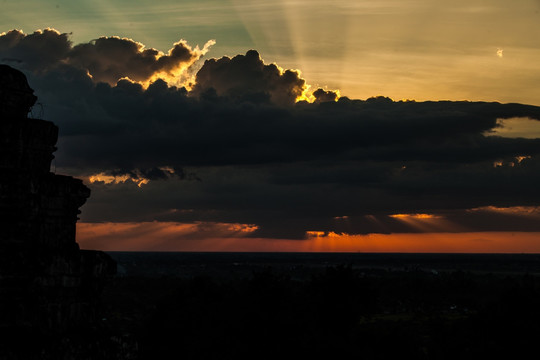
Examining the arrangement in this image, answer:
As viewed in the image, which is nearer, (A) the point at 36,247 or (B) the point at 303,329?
(A) the point at 36,247

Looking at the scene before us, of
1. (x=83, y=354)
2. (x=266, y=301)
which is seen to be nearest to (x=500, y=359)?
(x=266, y=301)

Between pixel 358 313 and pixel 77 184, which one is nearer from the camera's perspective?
pixel 77 184

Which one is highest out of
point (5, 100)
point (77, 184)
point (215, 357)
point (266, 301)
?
point (5, 100)

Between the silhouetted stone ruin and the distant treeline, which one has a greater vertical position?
the silhouetted stone ruin

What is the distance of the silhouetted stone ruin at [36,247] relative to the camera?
1242 cm

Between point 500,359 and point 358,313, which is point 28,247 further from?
point 358,313

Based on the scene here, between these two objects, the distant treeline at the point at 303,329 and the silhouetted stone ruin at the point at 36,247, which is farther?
the distant treeline at the point at 303,329

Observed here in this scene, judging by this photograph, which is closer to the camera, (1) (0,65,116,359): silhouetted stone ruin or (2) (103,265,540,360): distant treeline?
(1) (0,65,116,359): silhouetted stone ruin

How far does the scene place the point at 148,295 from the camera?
4926 inches

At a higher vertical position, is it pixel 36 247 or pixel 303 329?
pixel 36 247

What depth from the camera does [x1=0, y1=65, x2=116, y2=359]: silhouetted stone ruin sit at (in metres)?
12.4

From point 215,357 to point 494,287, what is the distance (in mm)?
108129

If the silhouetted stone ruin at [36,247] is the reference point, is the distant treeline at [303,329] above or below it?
below

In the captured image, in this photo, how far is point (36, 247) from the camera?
12.8 metres
